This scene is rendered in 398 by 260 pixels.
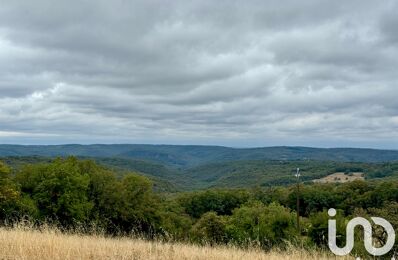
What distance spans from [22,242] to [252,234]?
155 feet

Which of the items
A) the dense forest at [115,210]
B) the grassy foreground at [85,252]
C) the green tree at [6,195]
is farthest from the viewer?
the dense forest at [115,210]

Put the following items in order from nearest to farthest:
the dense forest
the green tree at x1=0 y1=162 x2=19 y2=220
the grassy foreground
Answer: the grassy foreground
the green tree at x1=0 y1=162 x2=19 y2=220
the dense forest

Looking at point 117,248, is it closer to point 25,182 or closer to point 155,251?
point 155,251

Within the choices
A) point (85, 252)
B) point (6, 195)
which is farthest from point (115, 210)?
point (85, 252)

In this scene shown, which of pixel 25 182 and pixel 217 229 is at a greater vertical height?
pixel 25 182

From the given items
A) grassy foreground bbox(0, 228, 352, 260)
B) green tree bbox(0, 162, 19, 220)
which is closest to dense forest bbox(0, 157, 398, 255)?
green tree bbox(0, 162, 19, 220)

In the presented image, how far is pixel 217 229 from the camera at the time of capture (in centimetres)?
5238

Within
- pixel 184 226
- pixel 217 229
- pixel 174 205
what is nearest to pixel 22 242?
pixel 217 229

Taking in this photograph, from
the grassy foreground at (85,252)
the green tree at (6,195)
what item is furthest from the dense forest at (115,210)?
the grassy foreground at (85,252)

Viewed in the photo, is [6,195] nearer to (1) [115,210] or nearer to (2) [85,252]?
(1) [115,210]

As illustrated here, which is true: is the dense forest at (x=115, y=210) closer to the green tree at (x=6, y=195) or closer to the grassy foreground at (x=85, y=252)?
the green tree at (x=6, y=195)

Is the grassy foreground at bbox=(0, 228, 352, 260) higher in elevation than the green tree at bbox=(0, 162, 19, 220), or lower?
higher

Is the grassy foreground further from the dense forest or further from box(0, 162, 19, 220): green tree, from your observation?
box(0, 162, 19, 220): green tree

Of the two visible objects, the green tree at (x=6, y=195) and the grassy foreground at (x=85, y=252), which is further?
the green tree at (x=6, y=195)
